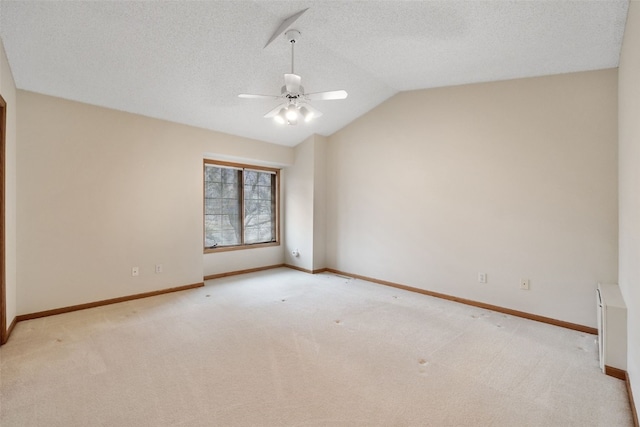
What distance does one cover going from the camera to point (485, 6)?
7.70 ft

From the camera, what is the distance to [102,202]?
3660 mm

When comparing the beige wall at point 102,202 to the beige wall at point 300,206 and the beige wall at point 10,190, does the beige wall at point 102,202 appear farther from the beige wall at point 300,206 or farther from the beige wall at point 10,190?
the beige wall at point 300,206

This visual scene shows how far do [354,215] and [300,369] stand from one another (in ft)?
10.3

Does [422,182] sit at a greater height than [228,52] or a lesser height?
lesser

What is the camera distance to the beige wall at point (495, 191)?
10.0 ft

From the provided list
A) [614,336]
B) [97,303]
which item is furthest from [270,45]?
[614,336]

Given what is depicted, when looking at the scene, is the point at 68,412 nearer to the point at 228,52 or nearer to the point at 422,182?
the point at 228,52

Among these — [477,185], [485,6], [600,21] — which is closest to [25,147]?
[485,6]

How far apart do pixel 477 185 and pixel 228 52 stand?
325 centimetres

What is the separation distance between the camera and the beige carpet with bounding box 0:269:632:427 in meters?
1.82

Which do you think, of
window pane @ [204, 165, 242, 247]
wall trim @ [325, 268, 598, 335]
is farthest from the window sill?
wall trim @ [325, 268, 598, 335]

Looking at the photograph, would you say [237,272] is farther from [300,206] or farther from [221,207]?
[300,206]

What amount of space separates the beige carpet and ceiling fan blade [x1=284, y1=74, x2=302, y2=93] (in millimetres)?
2306

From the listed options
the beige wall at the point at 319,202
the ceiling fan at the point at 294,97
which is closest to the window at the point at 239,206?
the beige wall at the point at 319,202
